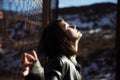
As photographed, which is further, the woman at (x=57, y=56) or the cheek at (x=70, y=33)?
the cheek at (x=70, y=33)

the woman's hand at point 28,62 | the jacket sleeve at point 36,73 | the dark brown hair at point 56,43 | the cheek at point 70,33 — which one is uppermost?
the cheek at point 70,33

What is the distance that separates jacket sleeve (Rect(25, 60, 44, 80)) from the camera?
2.97 meters

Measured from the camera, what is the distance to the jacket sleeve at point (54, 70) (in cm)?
293

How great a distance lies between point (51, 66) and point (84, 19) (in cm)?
1000

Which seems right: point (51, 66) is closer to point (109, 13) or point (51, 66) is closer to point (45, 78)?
point (45, 78)

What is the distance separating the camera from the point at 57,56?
121 inches

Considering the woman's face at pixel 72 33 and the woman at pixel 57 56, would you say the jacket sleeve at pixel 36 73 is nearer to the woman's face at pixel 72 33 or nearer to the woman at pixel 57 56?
the woman at pixel 57 56

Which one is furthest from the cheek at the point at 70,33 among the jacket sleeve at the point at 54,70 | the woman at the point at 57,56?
the jacket sleeve at the point at 54,70

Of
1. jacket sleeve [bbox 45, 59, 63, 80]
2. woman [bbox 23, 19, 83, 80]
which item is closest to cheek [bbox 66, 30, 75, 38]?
woman [bbox 23, 19, 83, 80]

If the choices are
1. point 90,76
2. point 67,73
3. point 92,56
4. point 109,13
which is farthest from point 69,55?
point 109,13

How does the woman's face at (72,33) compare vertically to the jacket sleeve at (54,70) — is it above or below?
above

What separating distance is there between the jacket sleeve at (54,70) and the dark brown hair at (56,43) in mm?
95

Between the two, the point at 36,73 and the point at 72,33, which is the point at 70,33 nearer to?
the point at 72,33

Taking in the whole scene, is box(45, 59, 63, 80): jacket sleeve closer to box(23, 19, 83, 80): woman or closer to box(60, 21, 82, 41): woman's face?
box(23, 19, 83, 80): woman
